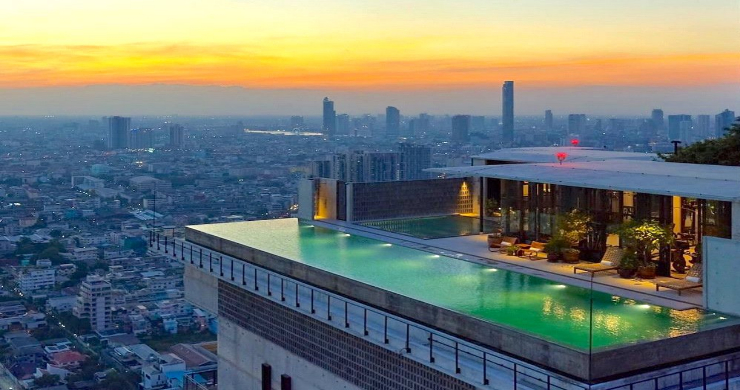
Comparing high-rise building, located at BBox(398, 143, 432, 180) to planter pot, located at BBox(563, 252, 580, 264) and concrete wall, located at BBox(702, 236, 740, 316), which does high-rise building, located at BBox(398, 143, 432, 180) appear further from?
concrete wall, located at BBox(702, 236, 740, 316)

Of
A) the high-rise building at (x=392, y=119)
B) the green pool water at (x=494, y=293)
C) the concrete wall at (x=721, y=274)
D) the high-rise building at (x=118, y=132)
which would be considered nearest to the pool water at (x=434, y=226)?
the green pool water at (x=494, y=293)

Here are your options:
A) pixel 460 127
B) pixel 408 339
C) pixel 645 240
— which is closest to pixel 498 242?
pixel 645 240

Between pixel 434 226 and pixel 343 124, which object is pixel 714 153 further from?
pixel 343 124

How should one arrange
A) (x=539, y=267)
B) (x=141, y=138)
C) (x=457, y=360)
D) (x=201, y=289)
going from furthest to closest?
(x=141, y=138)
(x=201, y=289)
(x=539, y=267)
(x=457, y=360)

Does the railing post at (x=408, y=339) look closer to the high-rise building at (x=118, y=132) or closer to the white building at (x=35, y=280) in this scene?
the white building at (x=35, y=280)

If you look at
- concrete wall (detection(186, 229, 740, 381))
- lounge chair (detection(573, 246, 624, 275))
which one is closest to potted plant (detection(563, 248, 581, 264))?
lounge chair (detection(573, 246, 624, 275))

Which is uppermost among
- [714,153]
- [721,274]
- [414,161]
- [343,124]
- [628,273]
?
[343,124]
